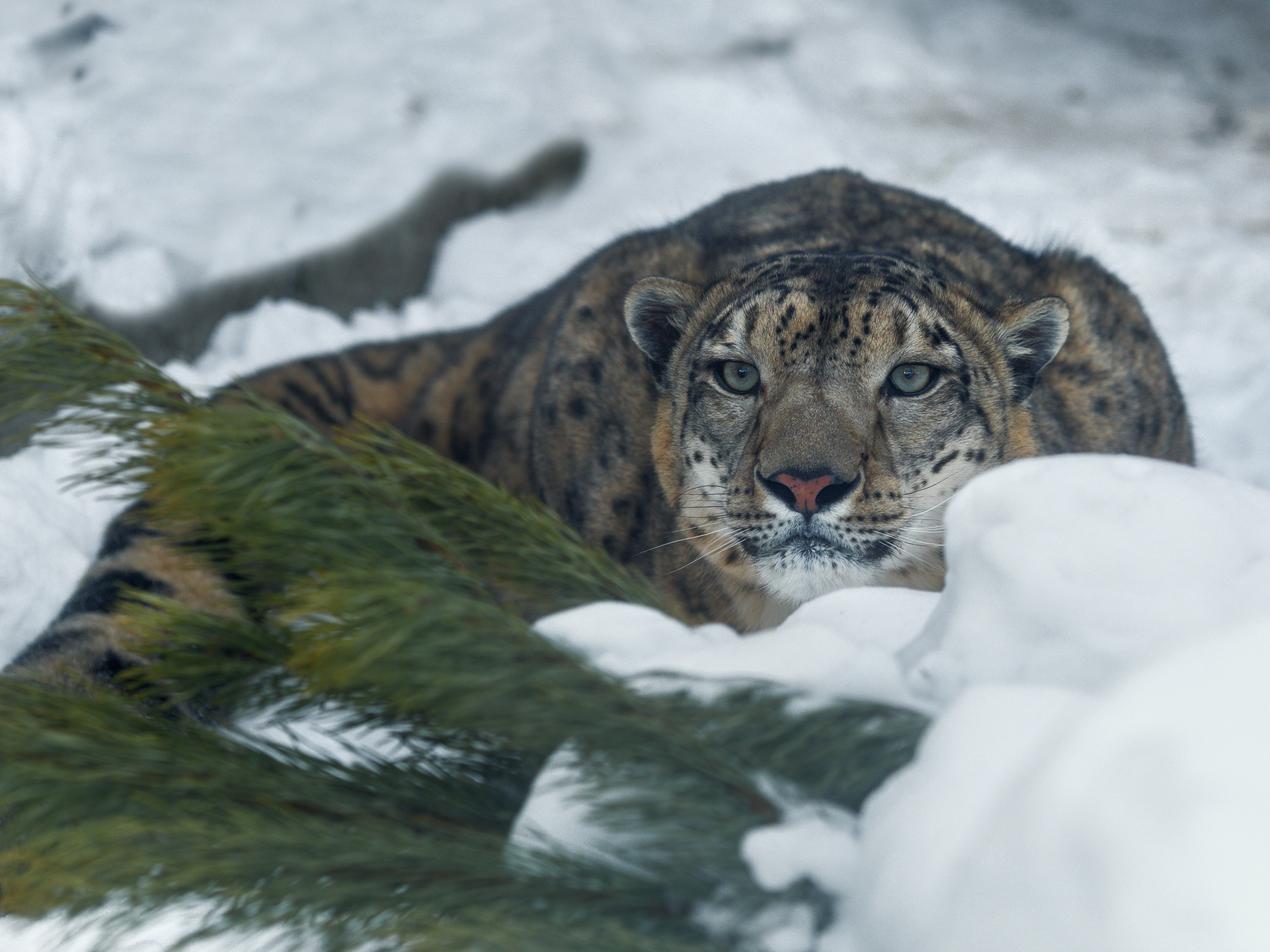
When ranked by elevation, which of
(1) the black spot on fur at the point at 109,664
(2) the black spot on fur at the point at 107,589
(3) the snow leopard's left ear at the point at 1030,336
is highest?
(3) the snow leopard's left ear at the point at 1030,336

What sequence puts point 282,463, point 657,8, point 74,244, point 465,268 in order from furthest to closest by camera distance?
point 657,8 < point 465,268 < point 74,244 < point 282,463

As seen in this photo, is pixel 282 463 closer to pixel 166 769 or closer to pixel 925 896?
pixel 166 769

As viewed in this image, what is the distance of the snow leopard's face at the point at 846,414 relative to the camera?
8.36 ft

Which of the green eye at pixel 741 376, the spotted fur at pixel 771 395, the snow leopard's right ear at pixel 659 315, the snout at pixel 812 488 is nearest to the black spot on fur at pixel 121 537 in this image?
the spotted fur at pixel 771 395

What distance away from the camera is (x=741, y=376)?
2807mm

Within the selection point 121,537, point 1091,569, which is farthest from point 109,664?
point 1091,569

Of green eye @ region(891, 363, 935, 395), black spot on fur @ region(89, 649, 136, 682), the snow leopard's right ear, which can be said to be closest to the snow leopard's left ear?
green eye @ region(891, 363, 935, 395)

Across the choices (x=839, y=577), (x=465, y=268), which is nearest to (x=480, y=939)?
(x=839, y=577)

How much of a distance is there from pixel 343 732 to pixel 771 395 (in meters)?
1.73

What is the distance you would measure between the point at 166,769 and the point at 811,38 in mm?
6427

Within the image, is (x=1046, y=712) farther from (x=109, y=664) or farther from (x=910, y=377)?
(x=109, y=664)

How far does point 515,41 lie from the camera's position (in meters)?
6.11

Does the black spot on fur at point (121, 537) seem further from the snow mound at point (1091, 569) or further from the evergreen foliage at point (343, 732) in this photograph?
the snow mound at point (1091, 569)

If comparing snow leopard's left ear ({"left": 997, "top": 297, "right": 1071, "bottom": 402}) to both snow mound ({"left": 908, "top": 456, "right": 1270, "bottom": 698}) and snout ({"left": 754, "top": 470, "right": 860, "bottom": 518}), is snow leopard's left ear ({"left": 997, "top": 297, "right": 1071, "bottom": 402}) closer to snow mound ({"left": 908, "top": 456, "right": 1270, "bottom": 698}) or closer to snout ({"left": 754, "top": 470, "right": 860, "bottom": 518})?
snout ({"left": 754, "top": 470, "right": 860, "bottom": 518})
